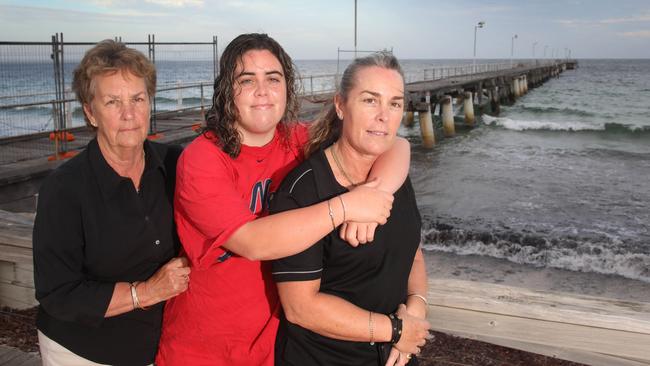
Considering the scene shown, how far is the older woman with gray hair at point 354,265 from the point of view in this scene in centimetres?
179

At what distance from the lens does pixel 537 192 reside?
1447 centimetres

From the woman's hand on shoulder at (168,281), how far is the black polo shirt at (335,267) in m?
0.40

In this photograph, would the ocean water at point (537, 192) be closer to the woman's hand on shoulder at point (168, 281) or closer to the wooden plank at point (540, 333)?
the woman's hand on shoulder at point (168, 281)

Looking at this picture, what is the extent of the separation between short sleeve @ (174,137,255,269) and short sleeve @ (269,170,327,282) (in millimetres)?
117

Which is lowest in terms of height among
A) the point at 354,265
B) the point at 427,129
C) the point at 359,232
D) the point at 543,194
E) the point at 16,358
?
the point at 543,194

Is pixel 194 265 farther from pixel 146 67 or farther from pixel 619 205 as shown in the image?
pixel 619 205

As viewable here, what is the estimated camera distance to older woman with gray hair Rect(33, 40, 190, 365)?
1.92m

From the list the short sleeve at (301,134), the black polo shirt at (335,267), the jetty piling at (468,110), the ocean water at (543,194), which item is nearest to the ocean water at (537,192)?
the ocean water at (543,194)

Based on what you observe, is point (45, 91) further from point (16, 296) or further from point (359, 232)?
point (359, 232)

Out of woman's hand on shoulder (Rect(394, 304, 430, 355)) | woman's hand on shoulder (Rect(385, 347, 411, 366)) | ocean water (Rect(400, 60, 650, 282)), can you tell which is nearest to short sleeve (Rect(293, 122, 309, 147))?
woman's hand on shoulder (Rect(394, 304, 430, 355))

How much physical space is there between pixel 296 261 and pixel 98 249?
2.59 feet

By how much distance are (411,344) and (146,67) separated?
145cm

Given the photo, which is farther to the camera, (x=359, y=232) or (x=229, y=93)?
(x=229, y=93)

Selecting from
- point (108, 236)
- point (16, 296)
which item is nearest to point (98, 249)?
point (108, 236)
